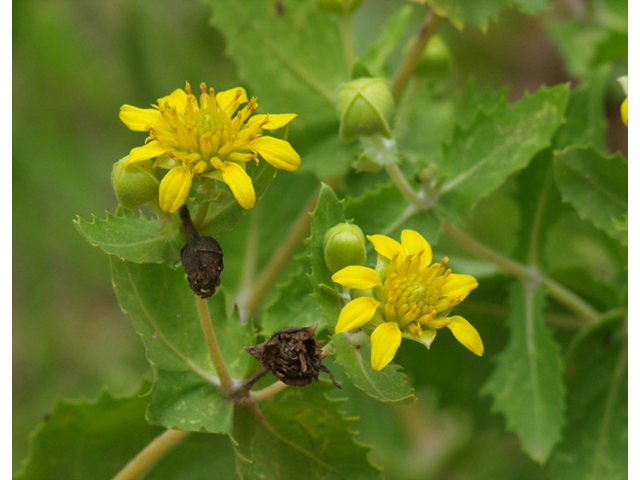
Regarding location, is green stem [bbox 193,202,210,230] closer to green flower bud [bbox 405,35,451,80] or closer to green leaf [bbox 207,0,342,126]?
green leaf [bbox 207,0,342,126]

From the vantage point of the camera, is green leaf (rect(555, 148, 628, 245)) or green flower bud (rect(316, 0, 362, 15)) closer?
green leaf (rect(555, 148, 628, 245))

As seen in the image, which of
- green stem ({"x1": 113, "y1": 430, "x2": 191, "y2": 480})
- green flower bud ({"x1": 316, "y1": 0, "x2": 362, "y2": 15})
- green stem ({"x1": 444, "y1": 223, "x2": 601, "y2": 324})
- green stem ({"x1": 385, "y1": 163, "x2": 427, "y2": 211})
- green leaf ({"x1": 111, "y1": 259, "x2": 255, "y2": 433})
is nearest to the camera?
green leaf ({"x1": 111, "y1": 259, "x2": 255, "y2": 433})

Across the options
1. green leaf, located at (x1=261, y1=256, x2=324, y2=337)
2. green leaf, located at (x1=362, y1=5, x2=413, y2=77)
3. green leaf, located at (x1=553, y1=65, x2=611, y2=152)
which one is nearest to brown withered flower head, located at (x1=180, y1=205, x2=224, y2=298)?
green leaf, located at (x1=261, y1=256, x2=324, y2=337)

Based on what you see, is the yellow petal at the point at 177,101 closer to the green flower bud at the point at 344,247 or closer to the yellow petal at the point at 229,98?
the yellow petal at the point at 229,98

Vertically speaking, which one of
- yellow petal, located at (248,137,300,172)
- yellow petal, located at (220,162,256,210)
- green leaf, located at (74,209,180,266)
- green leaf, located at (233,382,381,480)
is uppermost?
yellow petal, located at (248,137,300,172)

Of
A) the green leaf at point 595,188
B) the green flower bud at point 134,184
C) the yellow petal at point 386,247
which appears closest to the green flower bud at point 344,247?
the yellow petal at point 386,247
